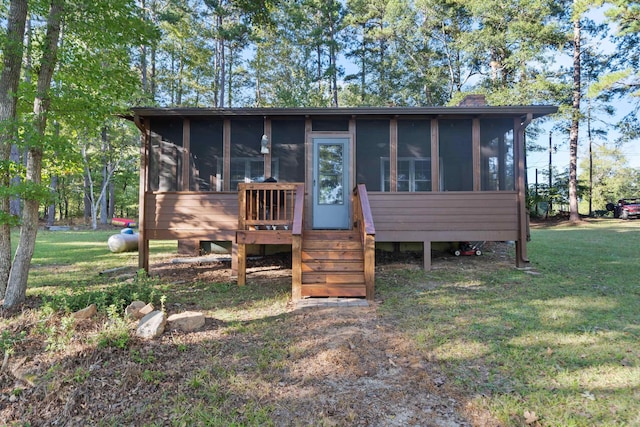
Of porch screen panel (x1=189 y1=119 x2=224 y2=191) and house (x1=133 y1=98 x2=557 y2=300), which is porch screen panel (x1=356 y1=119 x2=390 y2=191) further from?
porch screen panel (x1=189 y1=119 x2=224 y2=191)

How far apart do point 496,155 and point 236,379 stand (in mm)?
6415

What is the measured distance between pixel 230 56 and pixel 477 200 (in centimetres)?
1603

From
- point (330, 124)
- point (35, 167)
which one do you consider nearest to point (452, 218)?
point (330, 124)

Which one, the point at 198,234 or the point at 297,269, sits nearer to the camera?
the point at 297,269

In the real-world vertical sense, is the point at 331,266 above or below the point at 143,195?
below

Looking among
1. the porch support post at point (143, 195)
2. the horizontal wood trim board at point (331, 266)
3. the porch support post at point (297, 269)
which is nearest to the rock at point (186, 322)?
the porch support post at point (297, 269)

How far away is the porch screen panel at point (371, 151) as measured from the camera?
21.6 ft

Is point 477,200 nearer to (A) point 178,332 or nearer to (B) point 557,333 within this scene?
(B) point 557,333

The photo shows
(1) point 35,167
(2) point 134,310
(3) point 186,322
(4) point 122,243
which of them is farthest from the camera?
(4) point 122,243

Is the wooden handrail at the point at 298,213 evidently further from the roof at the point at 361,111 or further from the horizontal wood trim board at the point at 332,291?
the roof at the point at 361,111

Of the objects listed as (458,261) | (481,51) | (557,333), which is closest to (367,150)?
(458,261)

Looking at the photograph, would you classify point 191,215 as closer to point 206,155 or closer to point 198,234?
point 198,234

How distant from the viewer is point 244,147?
671cm

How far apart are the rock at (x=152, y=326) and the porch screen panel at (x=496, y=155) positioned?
6.10 metres
